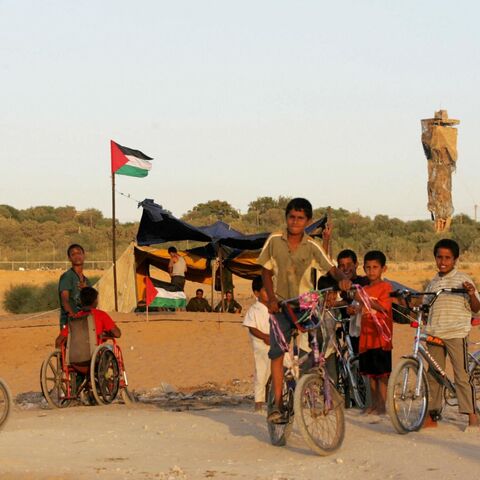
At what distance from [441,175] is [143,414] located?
5520cm

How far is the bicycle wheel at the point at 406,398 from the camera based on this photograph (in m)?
8.51

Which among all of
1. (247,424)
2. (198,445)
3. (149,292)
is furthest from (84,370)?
(149,292)

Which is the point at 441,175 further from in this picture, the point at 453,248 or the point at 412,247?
the point at 453,248

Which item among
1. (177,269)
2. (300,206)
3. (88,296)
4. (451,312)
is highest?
(300,206)

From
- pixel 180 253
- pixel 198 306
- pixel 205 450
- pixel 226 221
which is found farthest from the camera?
pixel 226 221

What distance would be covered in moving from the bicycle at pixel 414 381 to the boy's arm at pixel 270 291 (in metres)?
1.27

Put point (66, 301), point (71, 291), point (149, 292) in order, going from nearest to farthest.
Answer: point (66, 301), point (71, 291), point (149, 292)

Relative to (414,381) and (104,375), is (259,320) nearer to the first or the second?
(414,381)

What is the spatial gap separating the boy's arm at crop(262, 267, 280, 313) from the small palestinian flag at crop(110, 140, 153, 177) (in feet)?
51.8

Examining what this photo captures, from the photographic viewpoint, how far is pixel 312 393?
25.2ft

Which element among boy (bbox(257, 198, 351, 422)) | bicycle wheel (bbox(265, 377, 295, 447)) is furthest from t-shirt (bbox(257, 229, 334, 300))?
bicycle wheel (bbox(265, 377, 295, 447))

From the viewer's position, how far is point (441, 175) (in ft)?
209

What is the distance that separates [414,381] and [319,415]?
4.74 ft

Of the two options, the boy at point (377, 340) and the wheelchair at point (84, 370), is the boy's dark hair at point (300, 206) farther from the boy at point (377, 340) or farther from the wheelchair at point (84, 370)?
the wheelchair at point (84, 370)
